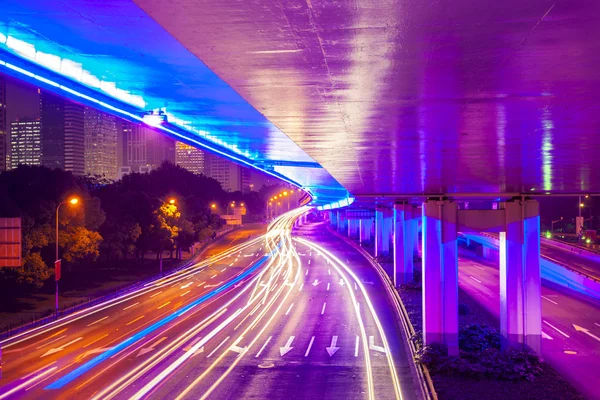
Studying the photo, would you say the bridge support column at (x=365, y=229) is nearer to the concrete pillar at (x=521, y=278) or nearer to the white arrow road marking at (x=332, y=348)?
the white arrow road marking at (x=332, y=348)

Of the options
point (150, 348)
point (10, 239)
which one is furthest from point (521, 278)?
point (10, 239)

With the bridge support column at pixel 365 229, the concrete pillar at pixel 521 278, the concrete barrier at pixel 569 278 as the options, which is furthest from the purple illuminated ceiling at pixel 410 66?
the bridge support column at pixel 365 229

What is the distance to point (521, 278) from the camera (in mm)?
26125

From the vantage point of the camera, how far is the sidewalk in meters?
35.6

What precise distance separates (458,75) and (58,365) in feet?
71.3

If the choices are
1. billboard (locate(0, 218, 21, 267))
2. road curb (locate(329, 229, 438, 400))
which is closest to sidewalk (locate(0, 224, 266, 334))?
billboard (locate(0, 218, 21, 267))

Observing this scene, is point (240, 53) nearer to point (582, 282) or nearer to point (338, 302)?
point (338, 302)

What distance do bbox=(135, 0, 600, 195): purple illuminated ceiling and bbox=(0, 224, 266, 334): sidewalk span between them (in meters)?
28.0

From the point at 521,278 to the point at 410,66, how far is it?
70.1 feet

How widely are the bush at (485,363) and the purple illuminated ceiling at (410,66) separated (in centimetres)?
1072

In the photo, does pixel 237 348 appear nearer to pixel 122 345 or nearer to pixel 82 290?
pixel 122 345

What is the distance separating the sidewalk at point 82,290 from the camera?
117 feet

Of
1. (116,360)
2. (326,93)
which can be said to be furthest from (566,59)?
(116,360)

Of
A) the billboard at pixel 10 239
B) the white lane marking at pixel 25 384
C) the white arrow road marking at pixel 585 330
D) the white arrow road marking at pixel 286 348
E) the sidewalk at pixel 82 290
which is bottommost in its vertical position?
the white arrow road marking at pixel 585 330
